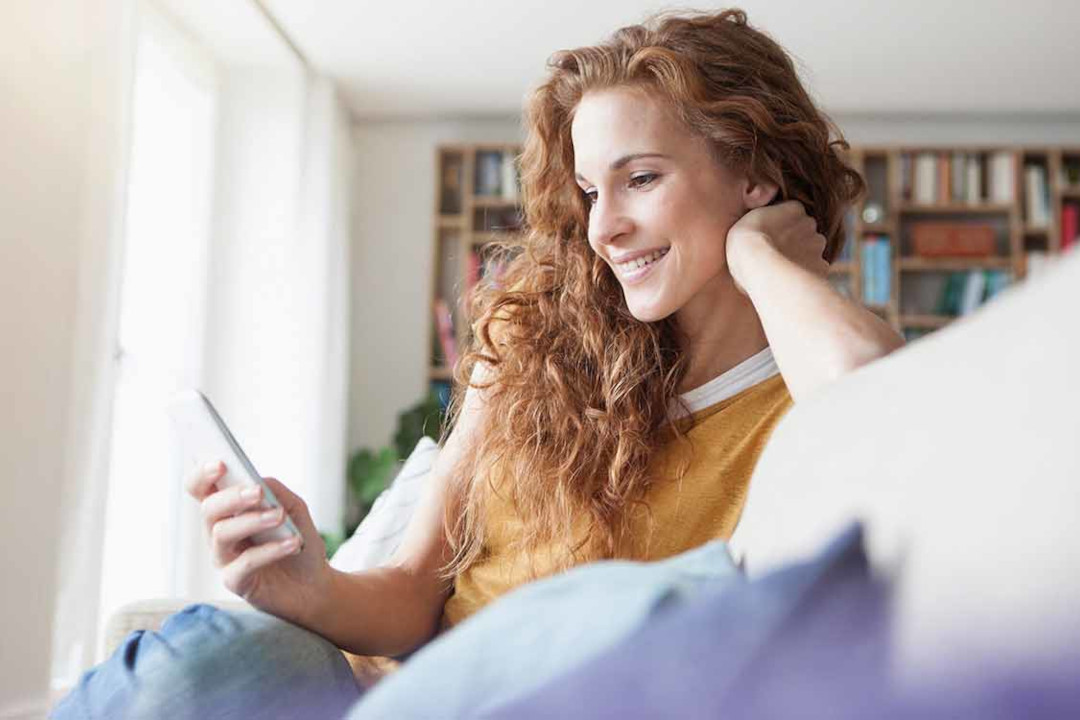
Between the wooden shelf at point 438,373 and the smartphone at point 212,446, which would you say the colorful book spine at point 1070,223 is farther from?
the smartphone at point 212,446

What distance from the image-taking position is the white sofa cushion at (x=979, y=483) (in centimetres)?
39

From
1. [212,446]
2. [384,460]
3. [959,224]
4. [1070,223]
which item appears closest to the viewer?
[212,446]

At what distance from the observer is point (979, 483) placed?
42 centimetres

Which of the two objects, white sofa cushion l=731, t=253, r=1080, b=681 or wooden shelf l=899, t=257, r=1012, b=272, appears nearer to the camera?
Answer: white sofa cushion l=731, t=253, r=1080, b=681

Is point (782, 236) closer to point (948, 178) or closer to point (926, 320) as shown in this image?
point (926, 320)

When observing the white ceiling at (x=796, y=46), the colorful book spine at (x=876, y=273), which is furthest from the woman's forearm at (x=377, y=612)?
the colorful book spine at (x=876, y=273)

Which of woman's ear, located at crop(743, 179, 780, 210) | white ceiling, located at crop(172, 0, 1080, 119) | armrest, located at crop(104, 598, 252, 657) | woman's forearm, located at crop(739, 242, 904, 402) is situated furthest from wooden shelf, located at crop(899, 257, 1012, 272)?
armrest, located at crop(104, 598, 252, 657)

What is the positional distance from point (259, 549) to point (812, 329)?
0.53 metres

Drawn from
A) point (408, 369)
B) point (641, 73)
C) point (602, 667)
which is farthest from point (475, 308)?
point (408, 369)

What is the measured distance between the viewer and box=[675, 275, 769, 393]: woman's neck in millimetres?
1413

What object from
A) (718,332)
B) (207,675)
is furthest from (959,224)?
(207,675)

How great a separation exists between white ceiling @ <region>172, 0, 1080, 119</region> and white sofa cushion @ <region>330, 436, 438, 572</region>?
10.1 feet

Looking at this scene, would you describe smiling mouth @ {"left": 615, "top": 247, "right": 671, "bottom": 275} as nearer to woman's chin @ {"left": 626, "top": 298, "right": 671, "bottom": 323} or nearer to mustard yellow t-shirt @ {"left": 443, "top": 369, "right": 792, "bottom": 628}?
woman's chin @ {"left": 626, "top": 298, "right": 671, "bottom": 323}

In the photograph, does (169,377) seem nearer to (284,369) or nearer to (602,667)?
(284,369)
